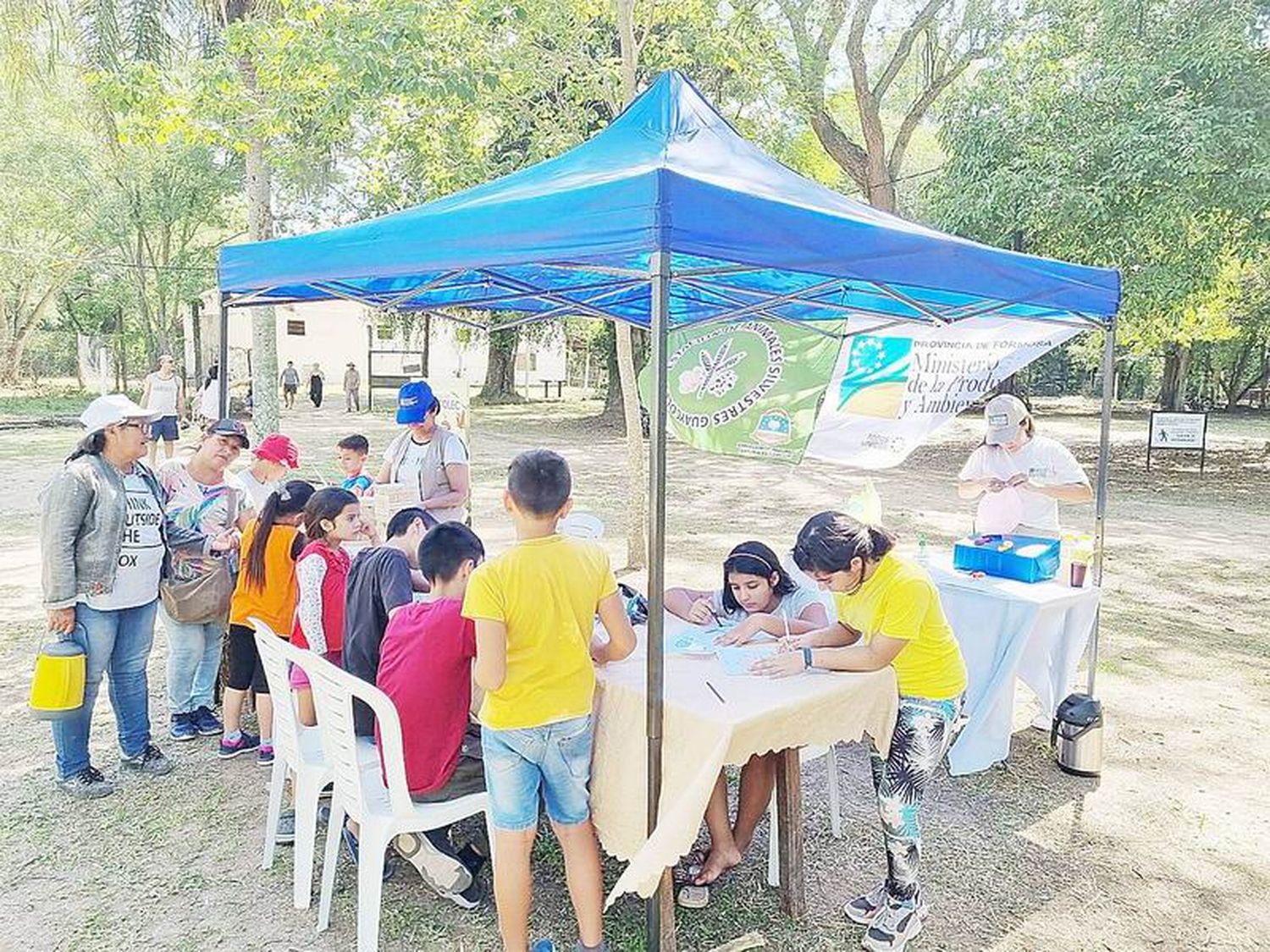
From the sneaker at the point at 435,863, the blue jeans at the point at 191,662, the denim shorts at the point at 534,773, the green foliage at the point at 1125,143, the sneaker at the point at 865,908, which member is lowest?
the sneaker at the point at 865,908

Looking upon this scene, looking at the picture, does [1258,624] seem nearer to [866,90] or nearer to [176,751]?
[176,751]

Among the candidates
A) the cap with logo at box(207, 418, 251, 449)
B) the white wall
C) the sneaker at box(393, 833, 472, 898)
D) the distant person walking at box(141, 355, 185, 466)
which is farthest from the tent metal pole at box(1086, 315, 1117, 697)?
the white wall

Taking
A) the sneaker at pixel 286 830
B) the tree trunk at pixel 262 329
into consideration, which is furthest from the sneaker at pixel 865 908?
the tree trunk at pixel 262 329

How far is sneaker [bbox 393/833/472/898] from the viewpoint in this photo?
9.39 feet

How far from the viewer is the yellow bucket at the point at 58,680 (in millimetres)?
3379

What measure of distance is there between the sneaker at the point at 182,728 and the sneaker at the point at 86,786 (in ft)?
1.59

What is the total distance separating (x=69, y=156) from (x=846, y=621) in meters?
24.8

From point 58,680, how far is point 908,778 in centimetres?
286

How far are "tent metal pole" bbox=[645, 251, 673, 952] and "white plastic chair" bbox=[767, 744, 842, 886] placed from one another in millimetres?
590

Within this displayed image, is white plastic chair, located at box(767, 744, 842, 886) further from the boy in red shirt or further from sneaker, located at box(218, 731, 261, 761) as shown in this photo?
sneaker, located at box(218, 731, 261, 761)

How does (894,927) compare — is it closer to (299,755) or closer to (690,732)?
(690,732)

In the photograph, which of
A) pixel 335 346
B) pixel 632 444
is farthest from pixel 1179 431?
pixel 335 346

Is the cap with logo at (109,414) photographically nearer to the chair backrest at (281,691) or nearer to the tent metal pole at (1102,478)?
the chair backrest at (281,691)

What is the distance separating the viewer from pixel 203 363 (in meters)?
26.8
